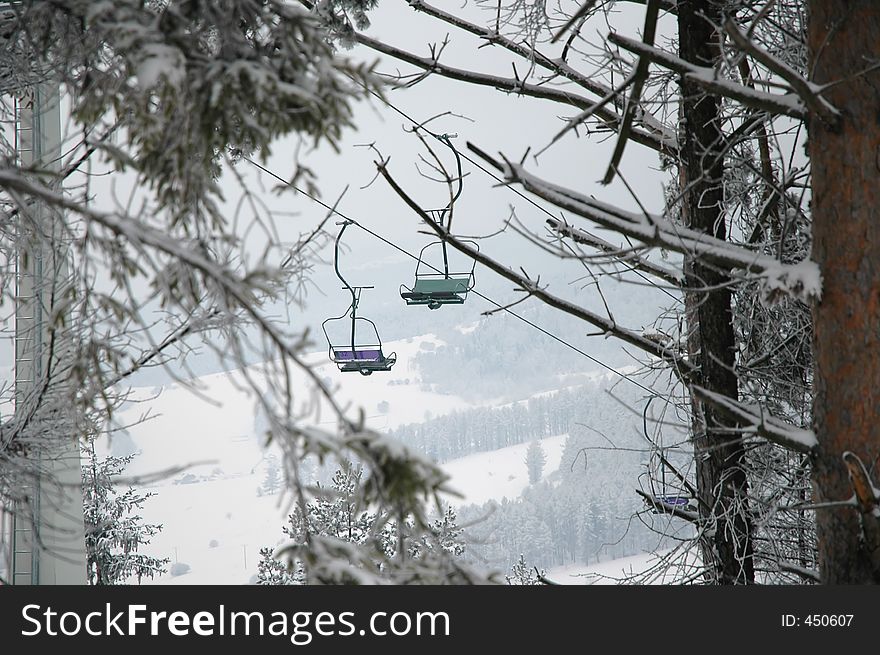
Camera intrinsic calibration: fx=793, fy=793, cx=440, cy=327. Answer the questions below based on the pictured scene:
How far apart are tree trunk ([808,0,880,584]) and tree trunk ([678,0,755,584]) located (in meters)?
0.70

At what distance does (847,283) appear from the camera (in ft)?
5.59

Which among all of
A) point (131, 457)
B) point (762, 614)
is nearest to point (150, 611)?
point (762, 614)

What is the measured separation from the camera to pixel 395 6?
1432 cm

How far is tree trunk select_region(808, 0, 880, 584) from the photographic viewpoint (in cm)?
167

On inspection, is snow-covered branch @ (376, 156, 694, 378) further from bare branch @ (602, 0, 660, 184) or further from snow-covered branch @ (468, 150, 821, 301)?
bare branch @ (602, 0, 660, 184)

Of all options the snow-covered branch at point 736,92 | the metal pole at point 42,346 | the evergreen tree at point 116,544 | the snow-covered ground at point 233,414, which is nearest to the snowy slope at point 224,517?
the snow-covered ground at point 233,414

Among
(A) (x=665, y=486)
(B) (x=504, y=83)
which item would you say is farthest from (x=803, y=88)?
(A) (x=665, y=486)

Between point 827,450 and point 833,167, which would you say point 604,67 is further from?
point 827,450

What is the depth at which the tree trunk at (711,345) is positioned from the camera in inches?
99.5

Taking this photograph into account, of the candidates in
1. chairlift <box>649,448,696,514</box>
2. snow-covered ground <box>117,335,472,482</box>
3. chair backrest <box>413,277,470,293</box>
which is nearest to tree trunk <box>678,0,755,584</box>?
chairlift <box>649,448,696,514</box>

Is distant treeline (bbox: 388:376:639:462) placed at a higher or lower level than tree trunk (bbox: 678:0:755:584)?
higher

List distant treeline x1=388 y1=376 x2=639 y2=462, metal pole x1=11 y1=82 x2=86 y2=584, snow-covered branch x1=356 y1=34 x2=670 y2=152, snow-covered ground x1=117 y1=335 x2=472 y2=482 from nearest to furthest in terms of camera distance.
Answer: metal pole x1=11 y1=82 x2=86 y2=584, snow-covered branch x1=356 y1=34 x2=670 y2=152, snow-covered ground x1=117 y1=335 x2=472 y2=482, distant treeline x1=388 y1=376 x2=639 y2=462

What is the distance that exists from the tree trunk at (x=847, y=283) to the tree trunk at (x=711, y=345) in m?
0.70

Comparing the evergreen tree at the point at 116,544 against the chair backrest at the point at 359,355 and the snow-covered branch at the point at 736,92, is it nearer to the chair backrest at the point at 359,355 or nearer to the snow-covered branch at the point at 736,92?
the chair backrest at the point at 359,355
